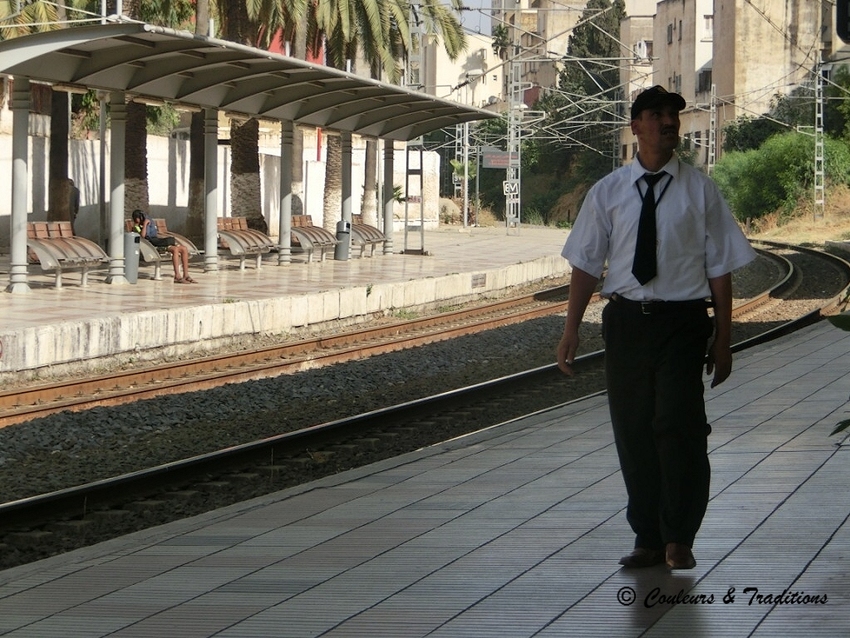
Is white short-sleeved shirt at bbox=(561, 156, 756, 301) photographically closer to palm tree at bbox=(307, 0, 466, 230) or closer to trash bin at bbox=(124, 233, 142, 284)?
trash bin at bbox=(124, 233, 142, 284)

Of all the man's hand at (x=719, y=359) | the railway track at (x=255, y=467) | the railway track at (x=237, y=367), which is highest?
the man's hand at (x=719, y=359)

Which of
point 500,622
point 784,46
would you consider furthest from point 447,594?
point 784,46

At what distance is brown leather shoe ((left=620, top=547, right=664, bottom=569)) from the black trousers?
0.03m

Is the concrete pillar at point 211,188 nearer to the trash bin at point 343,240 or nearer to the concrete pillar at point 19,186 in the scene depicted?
the concrete pillar at point 19,186

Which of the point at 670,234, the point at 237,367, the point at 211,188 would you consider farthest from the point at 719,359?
the point at 211,188

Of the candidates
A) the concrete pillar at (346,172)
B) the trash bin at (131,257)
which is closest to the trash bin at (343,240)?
the concrete pillar at (346,172)

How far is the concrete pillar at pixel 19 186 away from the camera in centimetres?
1831

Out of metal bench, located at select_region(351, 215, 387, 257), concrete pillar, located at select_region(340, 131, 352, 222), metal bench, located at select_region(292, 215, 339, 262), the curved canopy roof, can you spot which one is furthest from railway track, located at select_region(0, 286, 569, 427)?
metal bench, located at select_region(351, 215, 387, 257)

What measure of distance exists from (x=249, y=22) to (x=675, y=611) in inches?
1014

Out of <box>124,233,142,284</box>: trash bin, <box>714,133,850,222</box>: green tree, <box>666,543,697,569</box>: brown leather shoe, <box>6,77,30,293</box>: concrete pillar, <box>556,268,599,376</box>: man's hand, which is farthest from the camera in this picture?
<box>714,133,850,222</box>: green tree

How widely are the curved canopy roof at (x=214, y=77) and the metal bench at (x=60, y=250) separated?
92.7 inches

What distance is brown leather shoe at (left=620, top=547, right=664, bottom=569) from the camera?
518cm

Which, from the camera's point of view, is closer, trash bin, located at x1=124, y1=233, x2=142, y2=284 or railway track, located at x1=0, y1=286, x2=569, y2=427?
railway track, located at x1=0, y1=286, x2=569, y2=427

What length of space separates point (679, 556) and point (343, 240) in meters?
23.7
